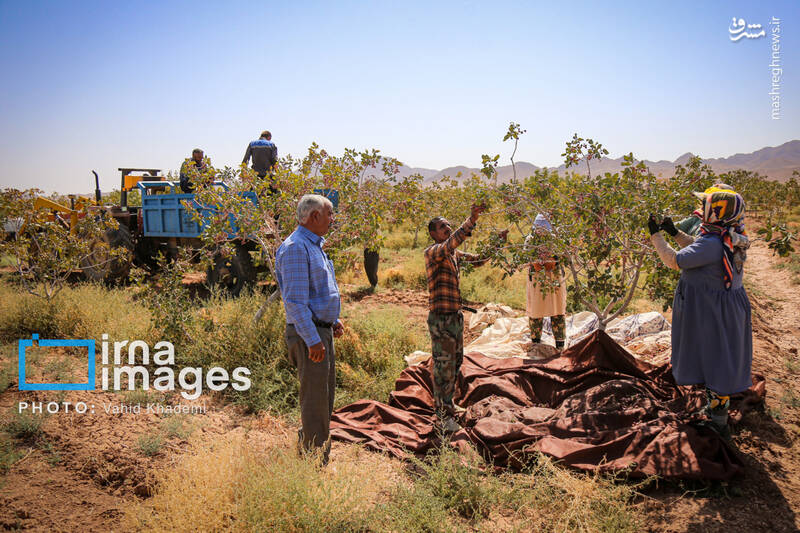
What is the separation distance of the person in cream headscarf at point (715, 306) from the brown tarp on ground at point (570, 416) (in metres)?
0.37

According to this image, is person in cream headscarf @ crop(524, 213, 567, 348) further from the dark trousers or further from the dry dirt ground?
the dark trousers

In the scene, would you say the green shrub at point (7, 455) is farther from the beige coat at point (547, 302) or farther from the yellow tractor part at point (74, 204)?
the yellow tractor part at point (74, 204)

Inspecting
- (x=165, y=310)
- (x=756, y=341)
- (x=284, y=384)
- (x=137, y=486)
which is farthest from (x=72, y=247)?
(x=756, y=341)

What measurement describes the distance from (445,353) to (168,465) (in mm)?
2310

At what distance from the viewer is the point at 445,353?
3990 millimetres

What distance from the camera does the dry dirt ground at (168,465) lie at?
2.77 meters

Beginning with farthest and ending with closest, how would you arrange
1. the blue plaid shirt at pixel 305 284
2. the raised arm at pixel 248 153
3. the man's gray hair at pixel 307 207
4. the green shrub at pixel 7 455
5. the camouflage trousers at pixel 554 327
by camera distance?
the raised arm at pixel 248 153 → the camouflage trousers at pixel 554 327 → the green shrub at pixel 7 455 → the man's gray hair at pixel 307 207 → the blue plaid shirt at pixel 305 284

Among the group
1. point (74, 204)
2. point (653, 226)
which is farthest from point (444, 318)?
point (74, 204)

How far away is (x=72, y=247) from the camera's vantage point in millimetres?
6727

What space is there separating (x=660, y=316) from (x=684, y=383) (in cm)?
275

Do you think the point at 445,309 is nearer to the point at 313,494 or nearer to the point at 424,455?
the point at 424,455

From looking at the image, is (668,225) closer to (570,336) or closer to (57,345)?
(570,336)

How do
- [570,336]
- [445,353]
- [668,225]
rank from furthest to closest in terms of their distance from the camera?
[570,336] < [445,353] < [668,225]

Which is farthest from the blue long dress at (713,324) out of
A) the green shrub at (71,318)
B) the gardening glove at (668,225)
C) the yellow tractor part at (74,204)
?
the yellow tractor part at (74,204)
